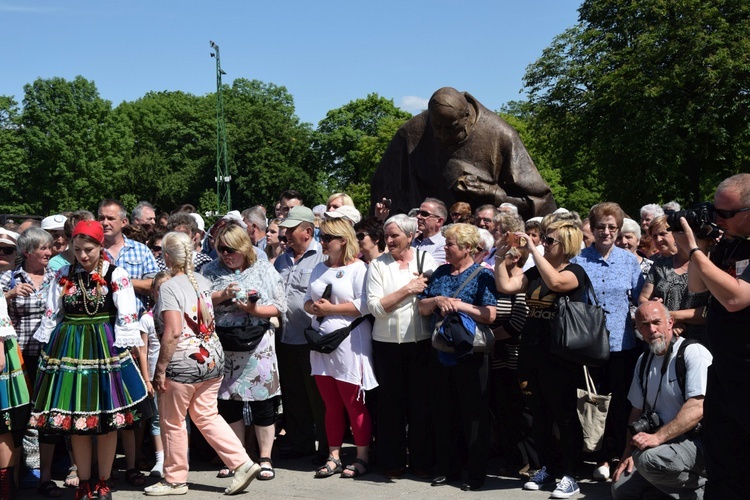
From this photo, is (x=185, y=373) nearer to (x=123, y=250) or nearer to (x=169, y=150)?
(x=123, y=250)

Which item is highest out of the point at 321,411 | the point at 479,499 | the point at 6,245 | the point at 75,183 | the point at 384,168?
the point at 75,183

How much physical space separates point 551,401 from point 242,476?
7.17 feet

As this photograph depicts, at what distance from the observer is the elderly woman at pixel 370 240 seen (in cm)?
709

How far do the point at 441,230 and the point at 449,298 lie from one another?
161cm

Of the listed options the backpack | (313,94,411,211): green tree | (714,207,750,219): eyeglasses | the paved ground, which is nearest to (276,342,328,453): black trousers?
the paved ground

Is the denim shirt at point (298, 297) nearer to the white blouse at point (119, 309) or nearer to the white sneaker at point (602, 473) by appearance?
the white blouse at point (119, 309)

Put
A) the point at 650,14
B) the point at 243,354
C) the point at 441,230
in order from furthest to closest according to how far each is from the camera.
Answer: the point at 650,14
the point at 441,230
the point at 243,354

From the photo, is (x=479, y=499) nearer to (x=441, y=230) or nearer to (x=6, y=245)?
(x=441, y=230)

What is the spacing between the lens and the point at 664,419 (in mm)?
5613

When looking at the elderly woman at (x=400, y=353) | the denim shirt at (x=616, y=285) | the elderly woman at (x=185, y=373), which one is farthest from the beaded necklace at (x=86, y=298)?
the denim shirt at (x=616, y=285)

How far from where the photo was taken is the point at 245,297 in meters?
6.55

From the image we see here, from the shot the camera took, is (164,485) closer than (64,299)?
No

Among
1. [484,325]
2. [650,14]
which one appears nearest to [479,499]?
[484,325]

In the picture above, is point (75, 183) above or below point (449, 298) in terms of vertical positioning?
above
